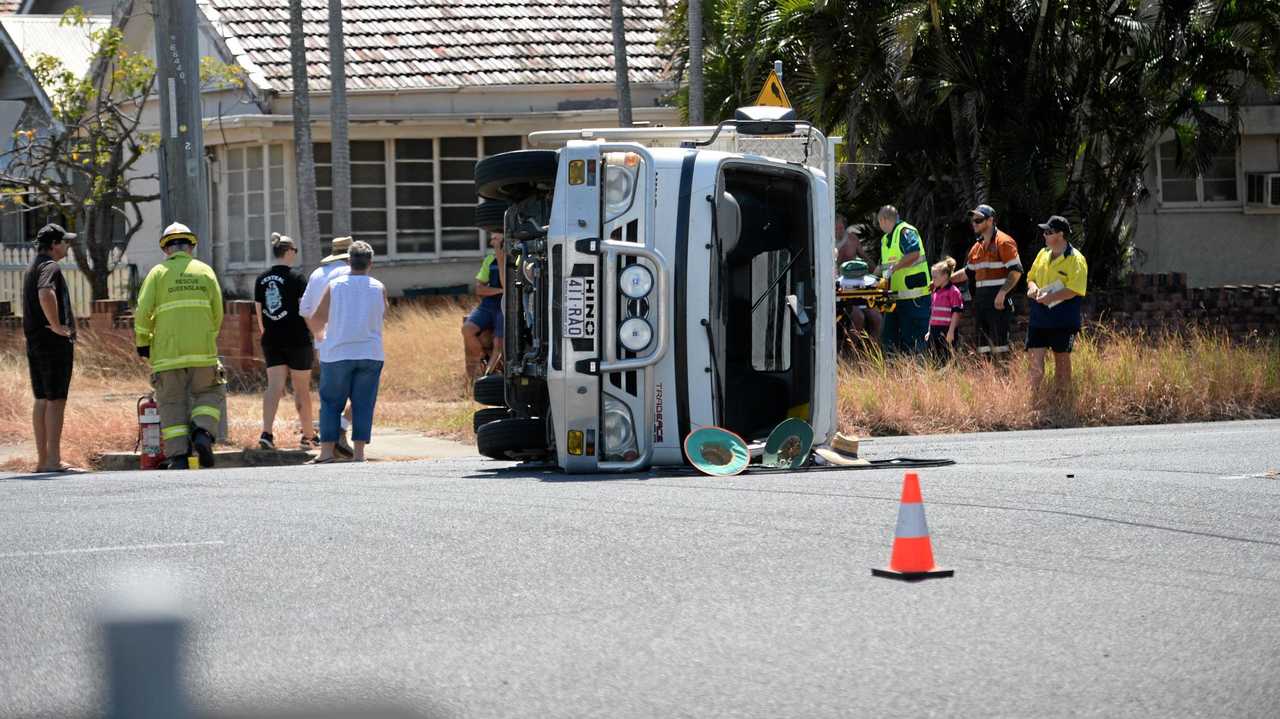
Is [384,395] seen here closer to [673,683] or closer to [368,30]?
[368,30]

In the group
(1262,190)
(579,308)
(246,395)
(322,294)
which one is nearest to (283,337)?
(322,294)

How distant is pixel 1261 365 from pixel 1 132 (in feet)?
79.1

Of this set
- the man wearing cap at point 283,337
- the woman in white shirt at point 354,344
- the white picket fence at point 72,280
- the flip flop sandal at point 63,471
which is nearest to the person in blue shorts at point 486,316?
the man wearing cap at point 283,337

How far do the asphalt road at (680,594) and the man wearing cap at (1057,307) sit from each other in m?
4.60

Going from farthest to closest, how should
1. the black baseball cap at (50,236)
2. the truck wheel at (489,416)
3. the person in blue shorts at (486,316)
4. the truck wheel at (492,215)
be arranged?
the person in blue shorts at (486,316) < the black baseball cap at (50,236) < the truck wheel at (492,215) < the truck wheel at (489,416)

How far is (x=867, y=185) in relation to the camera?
21766 mm

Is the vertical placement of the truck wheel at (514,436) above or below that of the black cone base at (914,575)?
above

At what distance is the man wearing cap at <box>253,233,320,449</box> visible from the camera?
1334cm

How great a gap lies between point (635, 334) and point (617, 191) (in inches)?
34.4

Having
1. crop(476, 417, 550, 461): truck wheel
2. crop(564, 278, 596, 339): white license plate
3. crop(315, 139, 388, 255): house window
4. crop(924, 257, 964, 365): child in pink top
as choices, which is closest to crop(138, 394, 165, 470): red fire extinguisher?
crop(476, 417, 550, 461): truck wheel

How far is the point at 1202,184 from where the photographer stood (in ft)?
87.9

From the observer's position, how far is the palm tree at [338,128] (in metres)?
20.2

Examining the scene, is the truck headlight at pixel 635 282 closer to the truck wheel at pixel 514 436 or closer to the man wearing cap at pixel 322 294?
the truck wheel at pixel 514 436

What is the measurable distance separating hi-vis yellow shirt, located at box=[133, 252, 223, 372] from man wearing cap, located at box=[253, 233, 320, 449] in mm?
1204
